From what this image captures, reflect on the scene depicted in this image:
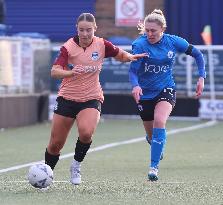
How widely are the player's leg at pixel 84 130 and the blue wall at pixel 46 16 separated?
805 inches

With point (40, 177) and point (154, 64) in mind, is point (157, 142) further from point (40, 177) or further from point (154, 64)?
point (40, 177)

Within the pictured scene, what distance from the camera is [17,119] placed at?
22.8 metres

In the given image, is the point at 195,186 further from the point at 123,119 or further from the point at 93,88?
the point at 123,119

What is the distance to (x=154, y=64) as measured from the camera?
13023 mm

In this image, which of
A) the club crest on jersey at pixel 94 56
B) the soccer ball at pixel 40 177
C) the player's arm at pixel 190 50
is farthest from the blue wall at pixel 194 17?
the soccer ball at pixel 40 177

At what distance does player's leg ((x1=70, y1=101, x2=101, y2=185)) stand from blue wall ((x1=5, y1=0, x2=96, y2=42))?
2045 centimetres

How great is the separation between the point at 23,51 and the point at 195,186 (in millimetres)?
12350


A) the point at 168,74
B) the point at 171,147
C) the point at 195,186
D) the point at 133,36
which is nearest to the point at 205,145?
the point at 171,147

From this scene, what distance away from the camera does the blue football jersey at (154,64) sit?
1298 cm

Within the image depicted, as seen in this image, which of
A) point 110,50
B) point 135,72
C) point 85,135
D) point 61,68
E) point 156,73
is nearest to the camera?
point 61,68

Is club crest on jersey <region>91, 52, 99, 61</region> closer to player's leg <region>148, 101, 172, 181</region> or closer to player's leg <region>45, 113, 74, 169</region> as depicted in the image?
player's leg <region>45, 113, 74, 169</region>

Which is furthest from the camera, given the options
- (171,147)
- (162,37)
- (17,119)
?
(17,119)

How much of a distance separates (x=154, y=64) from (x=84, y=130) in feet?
5.65

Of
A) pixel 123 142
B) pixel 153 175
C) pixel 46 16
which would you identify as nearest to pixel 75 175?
pixel 153 175
